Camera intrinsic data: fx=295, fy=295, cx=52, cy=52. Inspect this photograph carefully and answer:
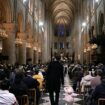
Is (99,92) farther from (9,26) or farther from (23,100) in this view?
(9,26)

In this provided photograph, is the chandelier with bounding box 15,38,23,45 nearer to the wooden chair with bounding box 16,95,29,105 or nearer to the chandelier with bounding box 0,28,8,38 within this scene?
the chandelier with bounding box 0,28,8,38

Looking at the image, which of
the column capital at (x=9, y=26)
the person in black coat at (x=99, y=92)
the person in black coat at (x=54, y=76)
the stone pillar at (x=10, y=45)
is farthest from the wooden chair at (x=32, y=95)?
the stone pillar at (x=10, y=45)

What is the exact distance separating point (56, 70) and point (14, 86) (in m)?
2.27

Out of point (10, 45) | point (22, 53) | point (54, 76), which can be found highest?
point (10, 45)

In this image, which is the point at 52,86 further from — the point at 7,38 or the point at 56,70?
the point at 7,38

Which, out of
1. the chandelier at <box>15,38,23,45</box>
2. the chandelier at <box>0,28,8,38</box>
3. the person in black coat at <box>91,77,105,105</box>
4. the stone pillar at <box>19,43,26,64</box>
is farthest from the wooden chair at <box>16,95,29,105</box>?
the stone pillar at <box>19,43,26,64</box>

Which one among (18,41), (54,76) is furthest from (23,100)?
(18,41)

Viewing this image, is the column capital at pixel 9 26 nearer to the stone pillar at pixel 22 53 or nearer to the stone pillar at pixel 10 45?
the stone pillar at pixel 10 45

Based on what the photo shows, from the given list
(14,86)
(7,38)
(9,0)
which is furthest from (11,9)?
(14,86)

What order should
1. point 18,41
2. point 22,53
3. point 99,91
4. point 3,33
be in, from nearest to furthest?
point 99,91, point 3,33, point 18,41, point 22,53

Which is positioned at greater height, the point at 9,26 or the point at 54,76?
the point at 9,26

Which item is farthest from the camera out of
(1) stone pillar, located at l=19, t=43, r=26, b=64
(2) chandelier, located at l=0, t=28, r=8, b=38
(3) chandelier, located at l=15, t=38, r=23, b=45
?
(1) stone pillar, located at l=19, t=43, r=26, b=64

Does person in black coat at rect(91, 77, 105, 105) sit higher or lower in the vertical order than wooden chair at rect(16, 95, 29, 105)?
higher

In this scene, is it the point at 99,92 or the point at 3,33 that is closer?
the point at 99,92
